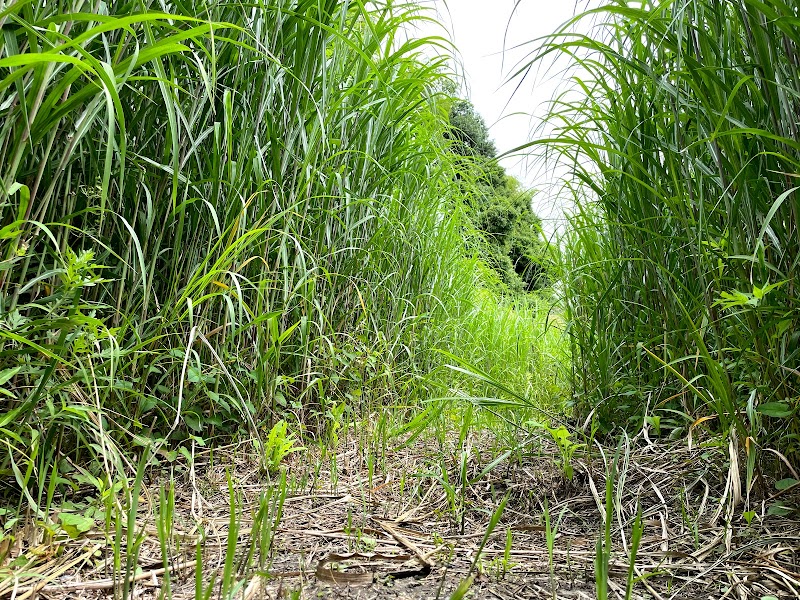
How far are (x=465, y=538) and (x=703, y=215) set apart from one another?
82 centimetres

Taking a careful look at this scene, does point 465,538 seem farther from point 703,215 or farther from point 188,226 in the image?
point 188,226

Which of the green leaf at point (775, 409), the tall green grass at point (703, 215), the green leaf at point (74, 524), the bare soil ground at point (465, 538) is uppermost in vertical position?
the tall green grass at point (703, 215)

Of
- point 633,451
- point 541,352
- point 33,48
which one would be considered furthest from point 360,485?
point 541,352

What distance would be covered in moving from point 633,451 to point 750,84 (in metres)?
0.86

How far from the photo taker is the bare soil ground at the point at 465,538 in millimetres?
782

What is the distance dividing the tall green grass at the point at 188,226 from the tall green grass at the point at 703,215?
63cm

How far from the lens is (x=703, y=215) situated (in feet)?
3.50

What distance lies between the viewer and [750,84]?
97cm

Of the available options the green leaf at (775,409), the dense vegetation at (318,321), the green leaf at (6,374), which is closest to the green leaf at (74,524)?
the dense vegetation at (318,321)

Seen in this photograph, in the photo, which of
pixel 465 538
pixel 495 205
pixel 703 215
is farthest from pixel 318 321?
pixel 495 205

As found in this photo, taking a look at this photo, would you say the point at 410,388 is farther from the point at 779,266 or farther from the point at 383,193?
the point at 779,266

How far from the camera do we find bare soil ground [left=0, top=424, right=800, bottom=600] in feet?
2.57

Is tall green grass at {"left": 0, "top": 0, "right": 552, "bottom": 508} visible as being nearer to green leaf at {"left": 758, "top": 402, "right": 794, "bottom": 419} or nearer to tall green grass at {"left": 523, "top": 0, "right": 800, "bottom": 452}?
tall green grass at {"left": 523, "top": 0, "right": 800, "bottom": 452}

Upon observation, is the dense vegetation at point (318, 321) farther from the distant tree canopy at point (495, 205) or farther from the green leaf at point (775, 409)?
the distant tree canopy at point (495, 205)
